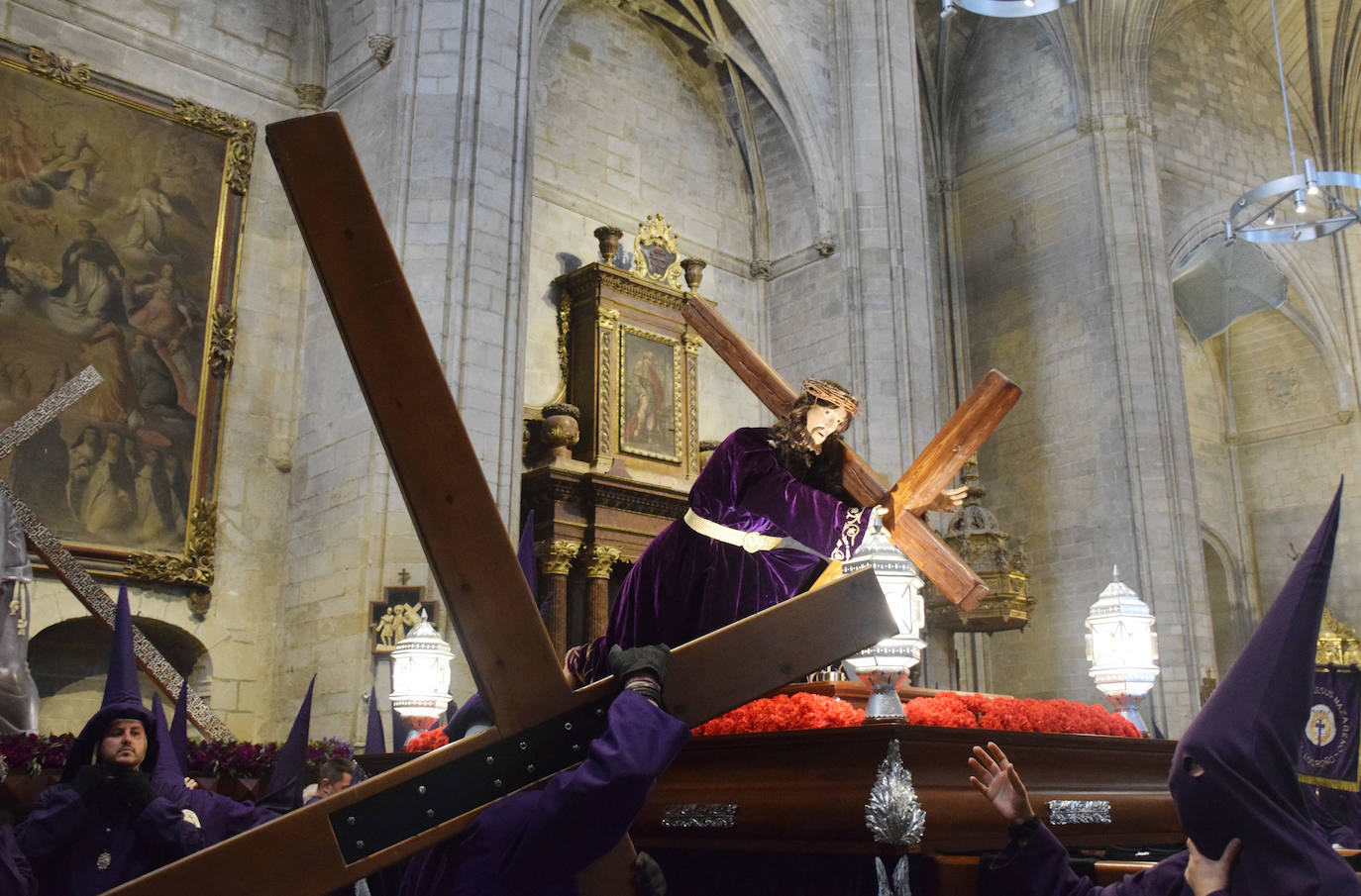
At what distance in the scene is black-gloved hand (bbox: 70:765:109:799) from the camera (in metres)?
3.48

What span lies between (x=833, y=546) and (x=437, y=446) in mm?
2385

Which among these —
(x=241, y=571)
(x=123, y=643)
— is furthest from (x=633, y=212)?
(x=123, y=643)

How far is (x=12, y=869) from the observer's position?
129 inches

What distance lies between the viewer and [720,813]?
2.99 metres

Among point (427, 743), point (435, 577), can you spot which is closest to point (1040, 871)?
point (435, 577)

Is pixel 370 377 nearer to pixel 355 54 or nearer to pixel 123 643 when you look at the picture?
pixel 123 643

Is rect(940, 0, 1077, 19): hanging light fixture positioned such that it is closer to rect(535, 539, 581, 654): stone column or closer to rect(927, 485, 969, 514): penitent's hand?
rect(535, 539, 581, 654): stone column

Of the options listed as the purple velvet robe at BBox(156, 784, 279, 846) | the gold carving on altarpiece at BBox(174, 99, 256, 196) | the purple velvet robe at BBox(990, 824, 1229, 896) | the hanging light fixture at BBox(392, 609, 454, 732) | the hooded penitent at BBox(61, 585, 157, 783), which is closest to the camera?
the purple velvet robe at BBox(990, 824, 1229, 896)

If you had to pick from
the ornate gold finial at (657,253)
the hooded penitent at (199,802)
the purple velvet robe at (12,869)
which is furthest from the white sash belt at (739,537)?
the ornate gold finial at (657,253)

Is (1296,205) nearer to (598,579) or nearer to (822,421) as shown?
(598,579)

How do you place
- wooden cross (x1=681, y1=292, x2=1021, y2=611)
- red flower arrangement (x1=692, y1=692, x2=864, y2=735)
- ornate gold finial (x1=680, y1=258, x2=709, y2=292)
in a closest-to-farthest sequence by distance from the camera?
red flower arrangement (x1=692, y1=692, x2=864, y2=735) → wooden cross (x1=681, y1=292, x2=1021, y2=611) → ornate gold finial (x1=680, y1=258, x2=709, y2=292)

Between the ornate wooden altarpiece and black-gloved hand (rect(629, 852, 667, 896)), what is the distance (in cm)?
862

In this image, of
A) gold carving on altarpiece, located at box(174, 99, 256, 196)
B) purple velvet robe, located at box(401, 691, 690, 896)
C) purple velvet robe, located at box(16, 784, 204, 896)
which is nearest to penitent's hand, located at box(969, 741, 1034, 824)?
purple velvet robe, located at box(401, 691, 690, 896)

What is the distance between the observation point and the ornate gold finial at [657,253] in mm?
12211
